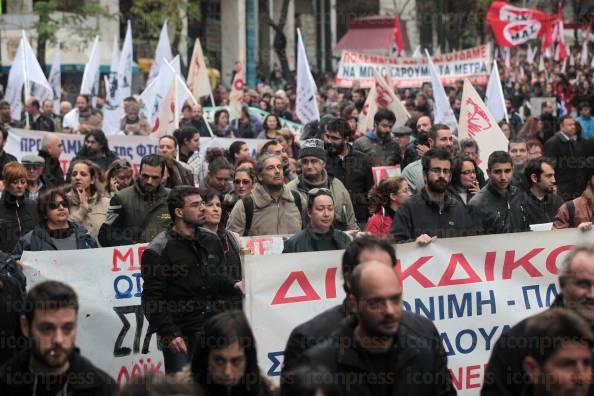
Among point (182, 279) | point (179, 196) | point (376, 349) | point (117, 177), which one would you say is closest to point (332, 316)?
point (376, 349)

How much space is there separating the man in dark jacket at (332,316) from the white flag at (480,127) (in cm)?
791

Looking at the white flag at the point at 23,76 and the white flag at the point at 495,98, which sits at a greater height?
the white flag at the point at 23,76

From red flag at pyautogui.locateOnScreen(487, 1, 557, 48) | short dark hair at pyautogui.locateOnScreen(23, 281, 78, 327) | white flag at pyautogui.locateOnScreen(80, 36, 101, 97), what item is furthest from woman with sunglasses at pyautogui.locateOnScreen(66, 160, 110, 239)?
red flag at pyautogui.locateOnScreen(487, 1, 557, 48)

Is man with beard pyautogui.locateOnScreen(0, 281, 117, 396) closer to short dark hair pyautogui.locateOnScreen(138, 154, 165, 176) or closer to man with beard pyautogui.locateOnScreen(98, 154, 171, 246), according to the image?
man with beard pyautogui.locateOnScreen(98, 154, 171, 246)

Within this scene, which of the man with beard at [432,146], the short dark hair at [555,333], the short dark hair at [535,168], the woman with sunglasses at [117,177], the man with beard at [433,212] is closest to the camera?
the short dark hair at [555,333]

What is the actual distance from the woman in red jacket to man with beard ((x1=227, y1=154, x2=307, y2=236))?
551 mm

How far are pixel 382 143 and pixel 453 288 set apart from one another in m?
5.27

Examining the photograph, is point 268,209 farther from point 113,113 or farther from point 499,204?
point 113,113

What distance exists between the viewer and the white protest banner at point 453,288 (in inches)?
276

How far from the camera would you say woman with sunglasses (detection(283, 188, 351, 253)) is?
7348 mm

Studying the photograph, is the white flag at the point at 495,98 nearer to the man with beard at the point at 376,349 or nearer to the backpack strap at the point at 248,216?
the backpack strap at the point at 248,216

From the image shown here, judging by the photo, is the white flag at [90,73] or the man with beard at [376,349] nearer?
the man with beard at [376,349]

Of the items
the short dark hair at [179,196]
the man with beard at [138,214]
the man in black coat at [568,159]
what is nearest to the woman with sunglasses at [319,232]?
the short dark hair at [179,196]

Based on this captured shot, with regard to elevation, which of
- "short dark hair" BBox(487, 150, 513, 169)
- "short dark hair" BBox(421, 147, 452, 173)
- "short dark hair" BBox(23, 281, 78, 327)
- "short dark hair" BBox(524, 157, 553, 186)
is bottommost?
"short dark hair" BBox(23, 281, 78, 327)
